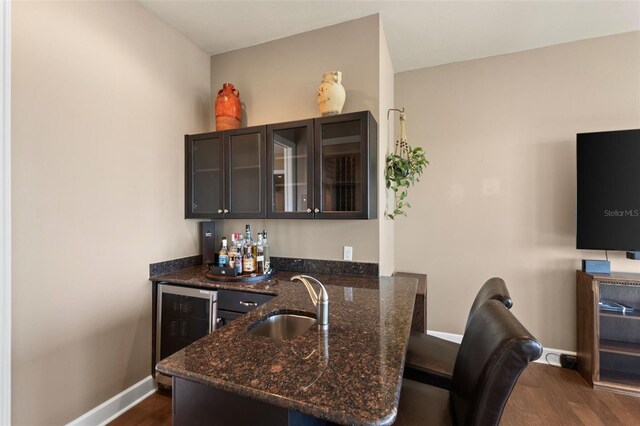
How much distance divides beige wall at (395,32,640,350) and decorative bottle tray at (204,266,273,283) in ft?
5.39

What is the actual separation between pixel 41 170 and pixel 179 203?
97cm

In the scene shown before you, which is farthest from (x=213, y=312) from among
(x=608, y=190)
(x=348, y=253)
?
(x=608, y=190)

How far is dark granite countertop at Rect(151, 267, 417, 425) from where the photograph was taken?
0.76 meters

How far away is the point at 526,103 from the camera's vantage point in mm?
2727

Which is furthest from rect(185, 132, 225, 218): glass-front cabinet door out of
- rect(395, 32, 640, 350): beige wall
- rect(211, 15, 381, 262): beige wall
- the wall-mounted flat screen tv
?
the wall-mounted flat screen tv

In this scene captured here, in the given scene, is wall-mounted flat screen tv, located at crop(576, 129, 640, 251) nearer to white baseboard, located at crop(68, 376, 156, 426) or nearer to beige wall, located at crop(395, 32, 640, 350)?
beige wall, located at crop(395, 32, 640, 350)

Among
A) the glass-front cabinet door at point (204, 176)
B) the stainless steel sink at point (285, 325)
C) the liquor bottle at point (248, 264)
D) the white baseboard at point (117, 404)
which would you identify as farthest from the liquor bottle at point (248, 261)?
Result: the white baseboard at point (117, 404)

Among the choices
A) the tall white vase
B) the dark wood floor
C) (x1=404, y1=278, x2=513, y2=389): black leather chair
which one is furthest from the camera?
the tall white vase

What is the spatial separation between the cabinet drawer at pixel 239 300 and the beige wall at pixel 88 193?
71 centimetres

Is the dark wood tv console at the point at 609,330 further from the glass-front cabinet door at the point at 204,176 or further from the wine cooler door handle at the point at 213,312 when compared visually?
Answer: the glass-front cabinet door at the point at 204,176

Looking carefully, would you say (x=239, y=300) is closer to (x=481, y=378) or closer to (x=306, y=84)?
(x=481, y=378)

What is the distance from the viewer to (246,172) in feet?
7.72

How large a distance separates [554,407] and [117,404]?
3065 mm

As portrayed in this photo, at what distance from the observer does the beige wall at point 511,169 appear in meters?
2.54
